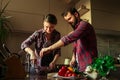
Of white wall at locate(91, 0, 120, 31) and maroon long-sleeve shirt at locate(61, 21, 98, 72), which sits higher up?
white wall at locate(91, 0, 120, 31)

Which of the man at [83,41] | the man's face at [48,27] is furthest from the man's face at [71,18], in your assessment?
the man's face at [48,27]

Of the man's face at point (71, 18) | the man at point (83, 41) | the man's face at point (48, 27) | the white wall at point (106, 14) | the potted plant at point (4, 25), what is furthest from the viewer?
the white wall at point (106, 14)

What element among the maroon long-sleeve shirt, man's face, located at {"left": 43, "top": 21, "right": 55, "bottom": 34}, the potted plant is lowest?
the maroon long-sleeve shirt

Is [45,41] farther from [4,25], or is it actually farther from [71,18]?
[4,25]

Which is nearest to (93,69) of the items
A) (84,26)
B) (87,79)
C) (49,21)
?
(87,79)

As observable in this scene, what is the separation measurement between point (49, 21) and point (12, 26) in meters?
1.48

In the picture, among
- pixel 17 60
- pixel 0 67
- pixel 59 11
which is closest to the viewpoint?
pixel 0 67

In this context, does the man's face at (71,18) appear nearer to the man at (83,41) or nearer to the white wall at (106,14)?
the man at (83,41)

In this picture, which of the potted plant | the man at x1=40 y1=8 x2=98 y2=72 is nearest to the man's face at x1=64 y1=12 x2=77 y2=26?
the man at x1=40 y1=8 x2=98 y2=72

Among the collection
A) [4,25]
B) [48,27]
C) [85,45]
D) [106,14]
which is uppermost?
[106,14]

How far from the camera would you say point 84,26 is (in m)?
1.62

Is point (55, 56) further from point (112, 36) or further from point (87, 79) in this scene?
point (112, 36)

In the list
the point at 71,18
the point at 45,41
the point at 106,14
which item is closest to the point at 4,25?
the point at 45,41

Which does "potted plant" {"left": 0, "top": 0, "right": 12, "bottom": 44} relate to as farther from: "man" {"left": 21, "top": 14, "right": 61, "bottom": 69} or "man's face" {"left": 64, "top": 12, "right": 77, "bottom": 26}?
"man's face" {"left": 64, "top": 12, "right": 77, "bottom": 26}
